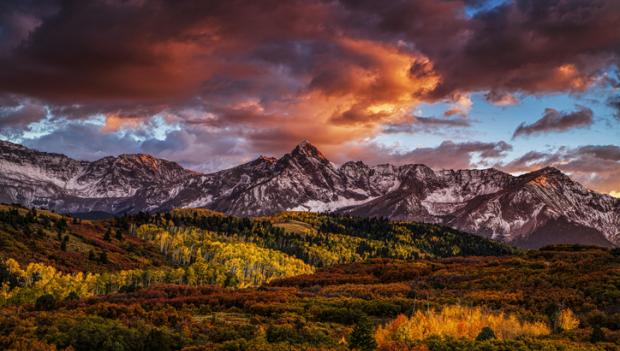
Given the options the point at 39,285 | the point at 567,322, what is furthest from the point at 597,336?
the point at 39,285

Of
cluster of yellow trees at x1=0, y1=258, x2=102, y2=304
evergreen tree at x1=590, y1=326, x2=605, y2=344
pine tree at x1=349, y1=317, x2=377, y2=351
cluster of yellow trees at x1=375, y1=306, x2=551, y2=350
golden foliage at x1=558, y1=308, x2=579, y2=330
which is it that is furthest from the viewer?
cluster of yellow trees at x1=0, y1=258, x2=102, y2=304

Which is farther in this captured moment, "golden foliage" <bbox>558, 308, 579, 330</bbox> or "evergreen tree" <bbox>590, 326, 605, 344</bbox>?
"golden foliage" <bbox>558, 308, 579, 330</bbox>

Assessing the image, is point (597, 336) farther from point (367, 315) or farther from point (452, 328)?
point (367, 315)

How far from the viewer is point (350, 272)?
93250mm

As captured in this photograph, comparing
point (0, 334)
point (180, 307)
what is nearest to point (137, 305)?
point (180, 307)

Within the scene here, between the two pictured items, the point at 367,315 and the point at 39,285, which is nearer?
the point at 367,315

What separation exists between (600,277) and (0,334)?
59.1 metres

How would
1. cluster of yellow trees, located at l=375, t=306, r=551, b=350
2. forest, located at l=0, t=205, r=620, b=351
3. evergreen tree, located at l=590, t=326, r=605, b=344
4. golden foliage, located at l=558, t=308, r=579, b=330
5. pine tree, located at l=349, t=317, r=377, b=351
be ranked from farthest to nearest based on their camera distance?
golden foliage, located at l=558, t=308, r=579, b=330
cluster of yellow trees, located at l=375, t=306, r=551, b=350
evergreen tree, located at l=590, t=326, r=605, b=344
forest, located at l=0, t=205, r=620, b=351
pine tree, located at l=349, t=317, r=377, b=351

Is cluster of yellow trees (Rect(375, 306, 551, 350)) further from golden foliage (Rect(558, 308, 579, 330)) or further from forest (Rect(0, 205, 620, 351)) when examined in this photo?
golden foliage (Rect(558, 308, 579, 330))

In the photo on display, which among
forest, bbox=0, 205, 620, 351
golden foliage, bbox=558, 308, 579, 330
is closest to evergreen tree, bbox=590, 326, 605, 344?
forest, bbox=0, 205, 620, 351

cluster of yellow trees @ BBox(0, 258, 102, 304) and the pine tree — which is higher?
the pine tree

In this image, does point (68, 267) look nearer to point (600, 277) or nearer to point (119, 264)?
point (119, 264)

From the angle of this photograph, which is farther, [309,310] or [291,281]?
[291,281]

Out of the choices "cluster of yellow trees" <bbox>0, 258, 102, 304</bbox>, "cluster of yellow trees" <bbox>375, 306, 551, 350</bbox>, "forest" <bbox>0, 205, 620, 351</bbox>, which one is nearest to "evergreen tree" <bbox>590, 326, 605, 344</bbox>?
"forest" <bbox>0, 205, 620, 351</bbox>
